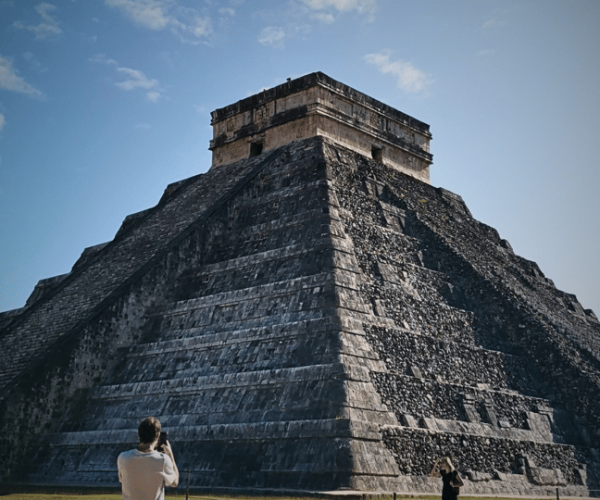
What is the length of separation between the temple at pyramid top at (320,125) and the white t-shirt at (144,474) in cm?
1726

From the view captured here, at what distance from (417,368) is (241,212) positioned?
6853mm

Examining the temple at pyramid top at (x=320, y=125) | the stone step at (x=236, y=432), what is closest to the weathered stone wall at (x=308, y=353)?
the stone step at (x=236, y=432)

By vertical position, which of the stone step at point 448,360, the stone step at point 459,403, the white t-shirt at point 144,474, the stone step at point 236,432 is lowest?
the white t-shirt at point 144,474

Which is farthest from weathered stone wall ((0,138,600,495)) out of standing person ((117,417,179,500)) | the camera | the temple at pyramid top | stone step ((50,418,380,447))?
standing person ((117,417,179,500))

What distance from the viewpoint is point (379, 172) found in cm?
2134

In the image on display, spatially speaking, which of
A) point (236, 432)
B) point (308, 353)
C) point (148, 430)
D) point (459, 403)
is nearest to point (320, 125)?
point (308, 353)

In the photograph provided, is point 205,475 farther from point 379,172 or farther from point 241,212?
point 379,172

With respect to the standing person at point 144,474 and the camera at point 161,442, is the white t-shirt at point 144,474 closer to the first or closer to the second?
the standing person at point 144,474

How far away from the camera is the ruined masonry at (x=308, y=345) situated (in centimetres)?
1307

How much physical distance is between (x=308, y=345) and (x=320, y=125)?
8757 millimetres

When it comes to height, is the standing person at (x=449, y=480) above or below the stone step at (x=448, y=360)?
below

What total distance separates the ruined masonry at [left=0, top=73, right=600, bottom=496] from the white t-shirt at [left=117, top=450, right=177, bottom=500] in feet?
25.4

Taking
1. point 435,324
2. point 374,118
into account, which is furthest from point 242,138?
point 435,324

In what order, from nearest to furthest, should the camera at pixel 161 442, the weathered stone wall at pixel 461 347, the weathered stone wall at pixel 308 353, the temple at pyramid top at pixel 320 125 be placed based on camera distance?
the camera at pixel 161 442 < the weathered stone wall at pixel 308 353 < the weathered stone wall at pixel 461 347 < the temple at pyramid top at pixel 320 125
